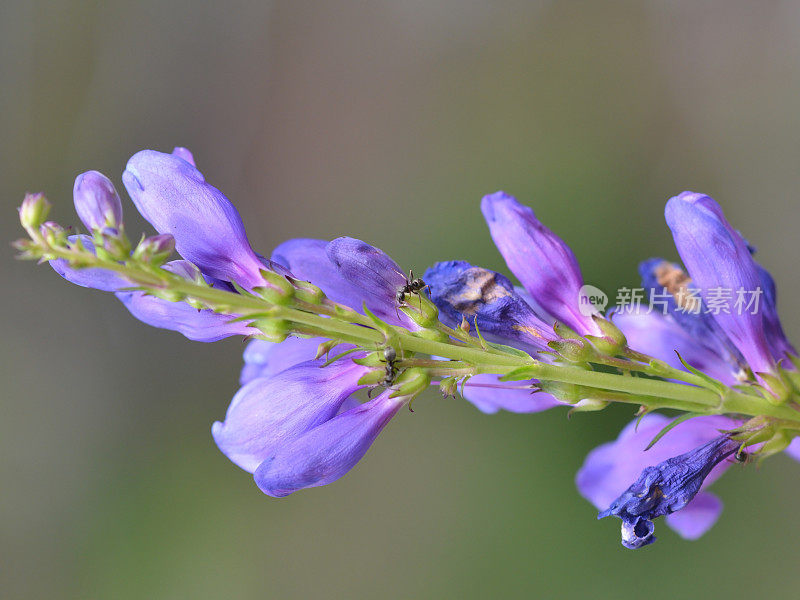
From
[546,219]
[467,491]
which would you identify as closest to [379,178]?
[546,219]

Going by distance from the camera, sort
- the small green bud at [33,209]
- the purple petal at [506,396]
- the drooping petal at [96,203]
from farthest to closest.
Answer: the purple petal at [506,396]
the drooping petal at [96,203]
the small green bud at [33,209]

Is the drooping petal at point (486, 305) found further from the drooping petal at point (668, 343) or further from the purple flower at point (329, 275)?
the drooping petal at point (668, 343)

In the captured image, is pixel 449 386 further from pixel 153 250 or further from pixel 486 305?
pixel 153 250

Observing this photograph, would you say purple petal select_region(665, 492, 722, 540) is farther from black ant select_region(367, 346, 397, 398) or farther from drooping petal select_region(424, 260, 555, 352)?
black ant select_region(367, 346, 397, 398)

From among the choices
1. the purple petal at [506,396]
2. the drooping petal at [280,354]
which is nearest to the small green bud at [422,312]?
the drooping petal at [280,354]

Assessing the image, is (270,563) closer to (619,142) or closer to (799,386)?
(619,142)
